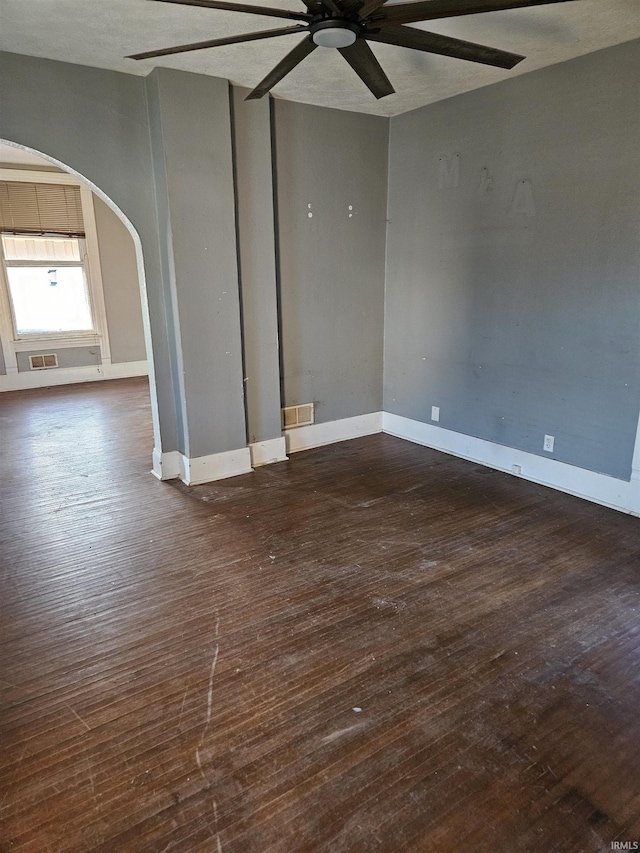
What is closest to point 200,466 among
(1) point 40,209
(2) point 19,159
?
(1) point 40,209

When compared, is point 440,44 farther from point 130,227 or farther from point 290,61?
point 130,227

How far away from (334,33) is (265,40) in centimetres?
111

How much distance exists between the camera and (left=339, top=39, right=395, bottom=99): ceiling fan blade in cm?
208

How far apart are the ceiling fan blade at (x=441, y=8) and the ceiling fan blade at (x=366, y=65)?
0.78 ft

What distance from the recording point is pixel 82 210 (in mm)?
6984

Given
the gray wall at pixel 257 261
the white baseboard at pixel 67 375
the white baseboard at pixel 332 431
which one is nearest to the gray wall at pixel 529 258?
the white baseboard at pixel 332 431

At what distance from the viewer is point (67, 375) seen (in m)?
7.20

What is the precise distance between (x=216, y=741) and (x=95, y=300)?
677 cm

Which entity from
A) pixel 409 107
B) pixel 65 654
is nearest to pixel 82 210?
pixel 409 107

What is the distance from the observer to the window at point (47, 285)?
264 inches

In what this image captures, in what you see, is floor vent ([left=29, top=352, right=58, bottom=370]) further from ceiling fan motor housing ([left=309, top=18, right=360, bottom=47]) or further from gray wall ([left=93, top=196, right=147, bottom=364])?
ceiling fan motor housing ([left=309, top=18, right=360, bottom=47])

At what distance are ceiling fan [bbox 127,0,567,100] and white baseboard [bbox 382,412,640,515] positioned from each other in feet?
7.93

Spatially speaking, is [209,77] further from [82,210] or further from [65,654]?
[82,210]

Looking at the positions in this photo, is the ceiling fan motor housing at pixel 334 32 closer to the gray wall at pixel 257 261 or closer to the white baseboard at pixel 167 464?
the gray wall at pixel 257 261
